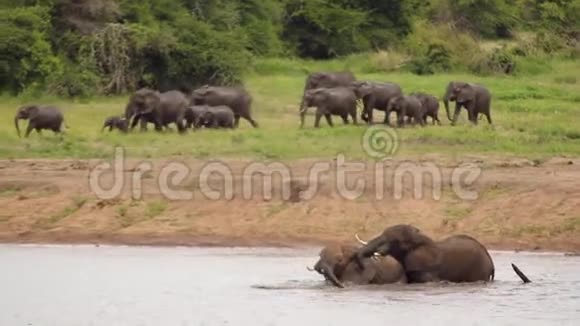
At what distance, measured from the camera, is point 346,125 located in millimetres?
26500

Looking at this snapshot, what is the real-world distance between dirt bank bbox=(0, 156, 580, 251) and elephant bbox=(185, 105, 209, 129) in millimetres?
7014

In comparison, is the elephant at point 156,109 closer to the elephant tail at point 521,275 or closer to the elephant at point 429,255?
the elephant at point 429,255

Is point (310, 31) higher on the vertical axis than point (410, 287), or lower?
higher

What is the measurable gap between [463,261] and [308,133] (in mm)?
9704

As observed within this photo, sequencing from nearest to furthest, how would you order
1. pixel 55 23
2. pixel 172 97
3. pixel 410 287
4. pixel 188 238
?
pixel 410 287
pixel 188 238
pixel 172 97
pixel 55 23

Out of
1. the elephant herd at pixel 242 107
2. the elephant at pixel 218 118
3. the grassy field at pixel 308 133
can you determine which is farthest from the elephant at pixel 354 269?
the elephant at pixel 218 118

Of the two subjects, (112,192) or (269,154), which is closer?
(112,192)

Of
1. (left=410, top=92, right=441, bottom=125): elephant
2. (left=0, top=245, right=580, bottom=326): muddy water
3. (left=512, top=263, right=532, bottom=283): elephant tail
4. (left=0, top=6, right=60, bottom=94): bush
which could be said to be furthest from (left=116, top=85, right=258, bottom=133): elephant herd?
(left=512, top=263, right=532, bottom=283): elephant tail

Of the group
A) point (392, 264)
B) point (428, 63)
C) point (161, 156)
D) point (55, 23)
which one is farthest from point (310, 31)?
point (392, 264)

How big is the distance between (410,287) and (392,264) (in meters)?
0.28

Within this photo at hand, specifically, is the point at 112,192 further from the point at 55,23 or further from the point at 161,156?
the point at 55,23

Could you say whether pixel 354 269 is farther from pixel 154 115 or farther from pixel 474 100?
pixel 474 100

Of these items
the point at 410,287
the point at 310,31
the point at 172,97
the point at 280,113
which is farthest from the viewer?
the point at 310,31

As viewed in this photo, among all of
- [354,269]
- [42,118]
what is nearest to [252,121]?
[42,118]
